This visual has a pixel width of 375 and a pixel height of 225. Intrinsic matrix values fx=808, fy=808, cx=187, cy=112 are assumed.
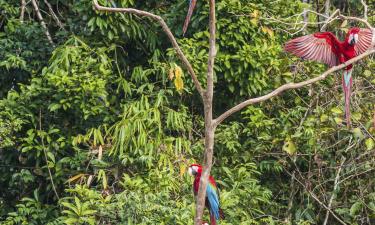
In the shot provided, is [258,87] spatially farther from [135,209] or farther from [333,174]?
[135,209]

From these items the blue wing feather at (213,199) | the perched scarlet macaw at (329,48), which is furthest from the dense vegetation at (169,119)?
the perched scarlet macaw at (329,48)

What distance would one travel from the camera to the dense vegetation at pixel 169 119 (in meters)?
5.19

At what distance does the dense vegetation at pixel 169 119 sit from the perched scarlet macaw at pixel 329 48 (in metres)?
0.85

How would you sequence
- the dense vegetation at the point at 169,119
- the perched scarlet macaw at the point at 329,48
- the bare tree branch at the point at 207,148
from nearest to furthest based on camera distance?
the bare tree branch at the point at 207,148, the perched scarlet macaw at the point at 329,48, the dense vegetation at the point at 169,119

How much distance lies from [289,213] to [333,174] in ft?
1.37

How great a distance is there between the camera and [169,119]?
17.5ft

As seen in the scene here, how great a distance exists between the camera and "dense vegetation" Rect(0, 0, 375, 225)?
5188 millimetres

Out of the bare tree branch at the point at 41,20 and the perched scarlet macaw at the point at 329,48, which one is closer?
the perched scarlet macaw at the point at 329,48

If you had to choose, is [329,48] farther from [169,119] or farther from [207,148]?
[207,148]

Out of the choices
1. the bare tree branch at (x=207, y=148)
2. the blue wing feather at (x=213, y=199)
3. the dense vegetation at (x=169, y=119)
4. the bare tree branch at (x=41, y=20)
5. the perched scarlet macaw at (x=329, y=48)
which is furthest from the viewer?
the bare tree branch at (x=41, y=20)

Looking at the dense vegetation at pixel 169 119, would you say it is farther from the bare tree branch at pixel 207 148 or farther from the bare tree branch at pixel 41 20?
the bare tree branch at pixel 207 148

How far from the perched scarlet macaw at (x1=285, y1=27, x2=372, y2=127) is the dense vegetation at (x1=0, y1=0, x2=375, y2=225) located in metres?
0.85

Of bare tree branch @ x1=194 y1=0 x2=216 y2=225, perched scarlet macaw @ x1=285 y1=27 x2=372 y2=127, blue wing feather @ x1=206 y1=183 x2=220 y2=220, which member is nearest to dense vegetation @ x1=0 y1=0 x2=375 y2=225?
blue wing feather @ x1=206 y1=183 x2=220 y2=220

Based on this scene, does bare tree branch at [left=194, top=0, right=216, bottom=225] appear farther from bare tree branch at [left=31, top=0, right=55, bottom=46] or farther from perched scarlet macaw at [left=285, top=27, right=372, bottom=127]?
bare tree branch at [left=31, top=0, right=55, bottom=46]
